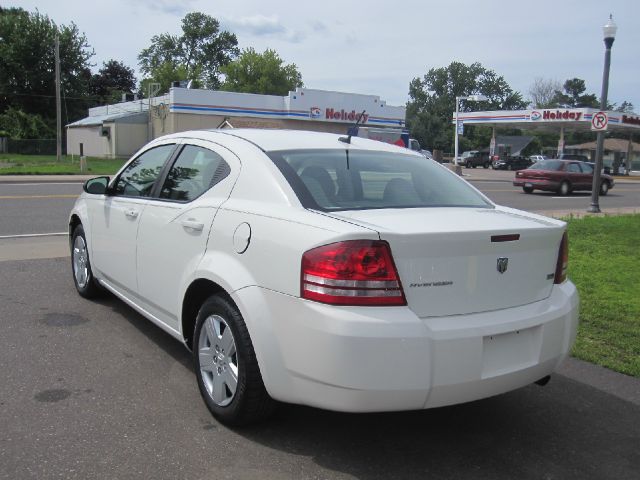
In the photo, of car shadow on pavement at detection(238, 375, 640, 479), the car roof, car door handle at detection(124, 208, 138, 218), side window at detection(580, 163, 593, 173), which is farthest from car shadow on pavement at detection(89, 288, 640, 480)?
side window at detection(580, 163, 593, 173)

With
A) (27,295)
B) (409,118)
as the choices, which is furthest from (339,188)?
(409,118)

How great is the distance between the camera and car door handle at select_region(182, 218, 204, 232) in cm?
370

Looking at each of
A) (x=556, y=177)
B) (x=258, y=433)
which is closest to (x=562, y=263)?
(x=258, y=433)

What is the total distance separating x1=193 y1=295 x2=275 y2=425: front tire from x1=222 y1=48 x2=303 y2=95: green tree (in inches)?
3082

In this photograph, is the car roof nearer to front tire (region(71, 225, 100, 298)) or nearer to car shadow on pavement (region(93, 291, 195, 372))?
car shadow on pavement (region(93, 291, 195, 372))

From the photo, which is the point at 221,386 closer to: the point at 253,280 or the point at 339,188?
the point at 253,280

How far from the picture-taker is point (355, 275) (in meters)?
2.82

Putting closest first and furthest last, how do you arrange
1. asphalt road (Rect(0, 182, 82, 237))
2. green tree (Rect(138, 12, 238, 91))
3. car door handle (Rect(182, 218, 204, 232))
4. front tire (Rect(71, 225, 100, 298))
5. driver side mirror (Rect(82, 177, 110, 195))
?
car door handle (Rect(182, 218, 204, 232))
driver side mirror (Rect(82, 177, 110, 195))
front tire (Rect(71, 225, 100, 298))
asphalt road (Rect(0, 182, 82, 237))
green tree (Rect(138, 12, 238, 91))

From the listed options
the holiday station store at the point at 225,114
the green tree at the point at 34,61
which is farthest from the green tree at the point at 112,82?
the holiday station store at the point at 225,114

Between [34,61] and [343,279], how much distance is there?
2407 inches

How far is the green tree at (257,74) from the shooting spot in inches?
3140

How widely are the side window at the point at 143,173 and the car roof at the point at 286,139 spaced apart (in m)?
0.22

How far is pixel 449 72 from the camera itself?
12862cm

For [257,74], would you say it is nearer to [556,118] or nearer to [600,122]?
[556,118]
